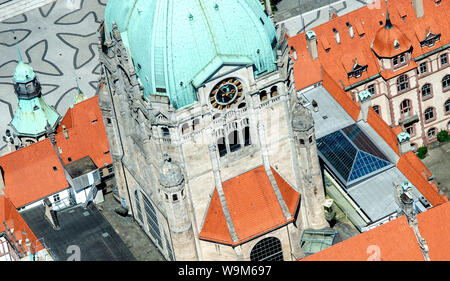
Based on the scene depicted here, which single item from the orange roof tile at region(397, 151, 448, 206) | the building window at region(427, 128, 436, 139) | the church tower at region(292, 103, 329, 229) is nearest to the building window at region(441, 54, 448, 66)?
the building window at region(427, 128, 436, 139)

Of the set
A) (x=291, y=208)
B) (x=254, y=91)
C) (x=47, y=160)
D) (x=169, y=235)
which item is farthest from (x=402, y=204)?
(x=47, y=160)

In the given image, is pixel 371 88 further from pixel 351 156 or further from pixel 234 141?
pixel 234 141

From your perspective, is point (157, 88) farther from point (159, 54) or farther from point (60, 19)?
point (60, 19)

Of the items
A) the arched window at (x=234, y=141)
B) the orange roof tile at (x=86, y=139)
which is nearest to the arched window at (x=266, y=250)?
the arched window at (x=234, y=141)

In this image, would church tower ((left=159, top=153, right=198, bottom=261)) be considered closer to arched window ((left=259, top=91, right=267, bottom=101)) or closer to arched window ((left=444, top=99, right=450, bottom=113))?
arched window ((left=259, top=91, right=267, bottom=101))

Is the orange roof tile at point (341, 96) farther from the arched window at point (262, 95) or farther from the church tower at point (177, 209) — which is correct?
the church tower at point (177, 209)
